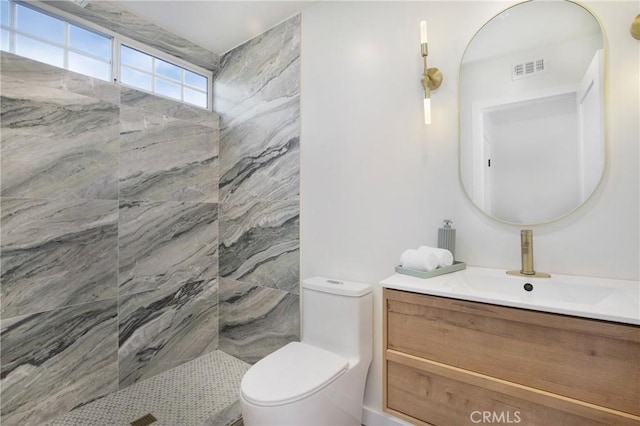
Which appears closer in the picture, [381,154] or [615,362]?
[615,362]

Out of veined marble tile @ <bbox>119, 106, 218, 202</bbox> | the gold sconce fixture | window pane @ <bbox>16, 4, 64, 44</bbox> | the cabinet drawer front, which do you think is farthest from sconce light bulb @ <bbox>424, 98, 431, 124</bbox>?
window pane @ <bbox>16, 4, 64, 44</bbox>

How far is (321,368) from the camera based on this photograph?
145cm

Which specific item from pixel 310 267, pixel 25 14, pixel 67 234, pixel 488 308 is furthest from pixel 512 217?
pixel 25 14

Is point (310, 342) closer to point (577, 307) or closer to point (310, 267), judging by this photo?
point (310, 267)

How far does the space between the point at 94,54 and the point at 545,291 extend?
2.87 m

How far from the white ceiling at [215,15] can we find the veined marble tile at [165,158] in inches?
25.9

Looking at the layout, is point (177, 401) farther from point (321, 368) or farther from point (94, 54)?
point (94, 54)

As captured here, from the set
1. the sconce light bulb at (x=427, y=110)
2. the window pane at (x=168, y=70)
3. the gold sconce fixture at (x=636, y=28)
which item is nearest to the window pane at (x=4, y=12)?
the window pane at (x=168, y=70)

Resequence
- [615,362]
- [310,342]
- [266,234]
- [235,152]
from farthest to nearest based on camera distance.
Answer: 1. [235,152]
2. [266,234]
3. [310,342]
4. [615,362]

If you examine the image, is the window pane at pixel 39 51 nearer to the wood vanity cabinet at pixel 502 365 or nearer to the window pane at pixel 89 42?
the window pane at pixel 89 42

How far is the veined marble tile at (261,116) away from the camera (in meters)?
2.14

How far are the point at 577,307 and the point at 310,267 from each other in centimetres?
142

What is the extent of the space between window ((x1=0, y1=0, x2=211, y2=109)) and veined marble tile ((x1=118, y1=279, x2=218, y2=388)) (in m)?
1.54

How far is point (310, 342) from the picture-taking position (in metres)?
1.73
